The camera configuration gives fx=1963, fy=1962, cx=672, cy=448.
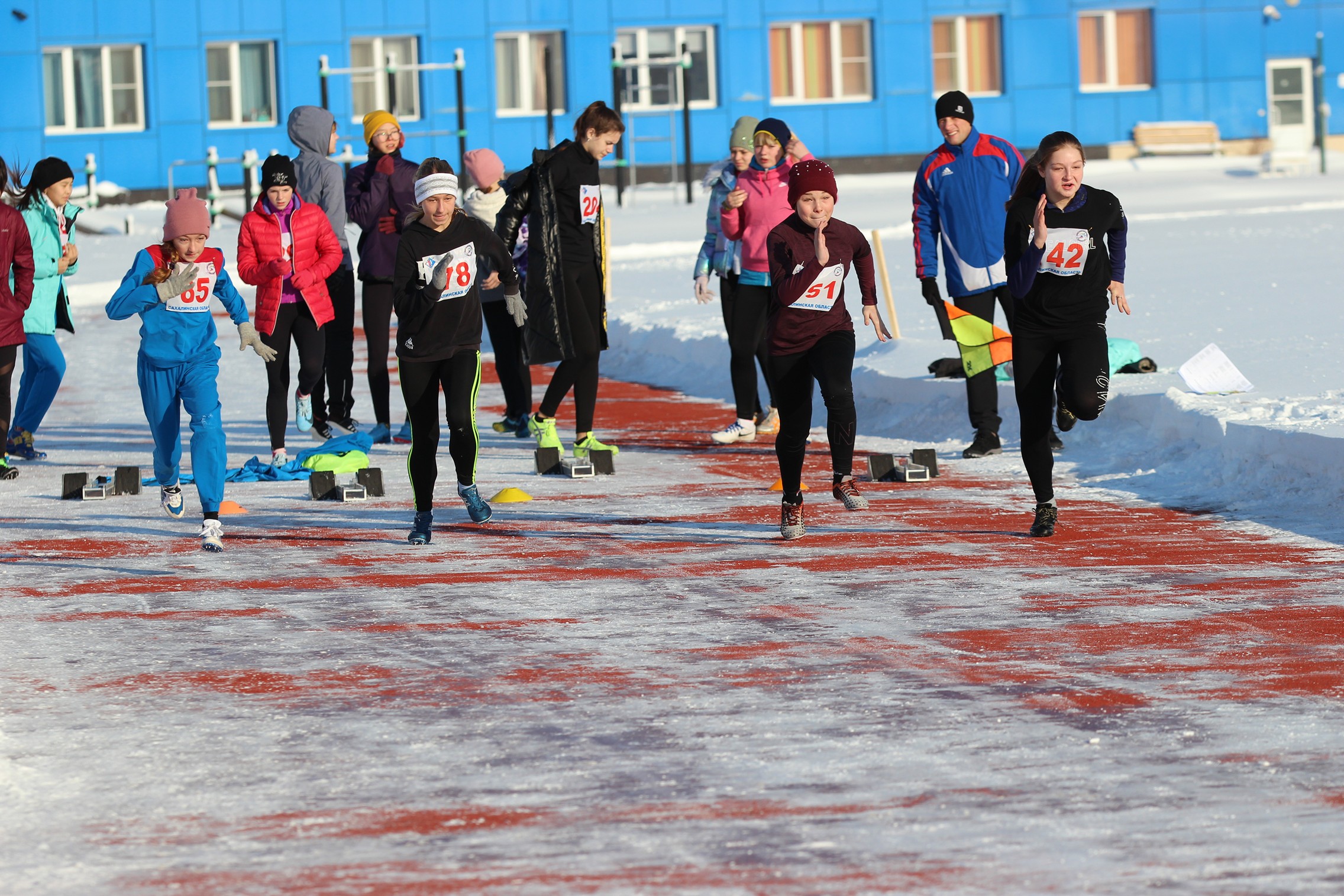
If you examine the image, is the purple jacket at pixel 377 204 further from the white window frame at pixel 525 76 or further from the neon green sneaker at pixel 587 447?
the white window frame at pixel 525 76

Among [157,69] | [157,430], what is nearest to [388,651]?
[157,430]

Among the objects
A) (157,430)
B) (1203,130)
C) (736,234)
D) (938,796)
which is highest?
(1203,130)

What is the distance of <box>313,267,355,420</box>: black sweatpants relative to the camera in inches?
483

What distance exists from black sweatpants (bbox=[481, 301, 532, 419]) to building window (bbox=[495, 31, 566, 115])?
2860 centimetres

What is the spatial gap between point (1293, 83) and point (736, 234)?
35306mm

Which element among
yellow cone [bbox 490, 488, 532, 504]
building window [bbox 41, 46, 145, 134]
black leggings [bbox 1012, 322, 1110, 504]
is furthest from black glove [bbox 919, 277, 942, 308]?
building window [bbox 41, 46, 145, 134]

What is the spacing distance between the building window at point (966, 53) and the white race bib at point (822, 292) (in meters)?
34.5

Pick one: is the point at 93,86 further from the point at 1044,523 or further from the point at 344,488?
the point at 1044,523

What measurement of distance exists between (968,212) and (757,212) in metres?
1.32

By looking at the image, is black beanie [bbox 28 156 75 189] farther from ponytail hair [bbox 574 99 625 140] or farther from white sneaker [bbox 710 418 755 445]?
white sneaker [bbox 710 418 755 445]

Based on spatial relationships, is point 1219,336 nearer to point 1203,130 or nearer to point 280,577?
point 280,577

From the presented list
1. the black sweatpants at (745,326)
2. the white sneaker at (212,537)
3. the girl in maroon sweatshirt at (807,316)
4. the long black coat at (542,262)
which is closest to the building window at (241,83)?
the black sweatpants at (745,326)

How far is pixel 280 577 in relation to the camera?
830 cm

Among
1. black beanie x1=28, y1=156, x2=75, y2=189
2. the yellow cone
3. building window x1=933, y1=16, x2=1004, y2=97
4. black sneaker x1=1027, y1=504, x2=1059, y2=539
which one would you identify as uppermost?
building window x1=933, y1=16, x2=1004, y2=97
